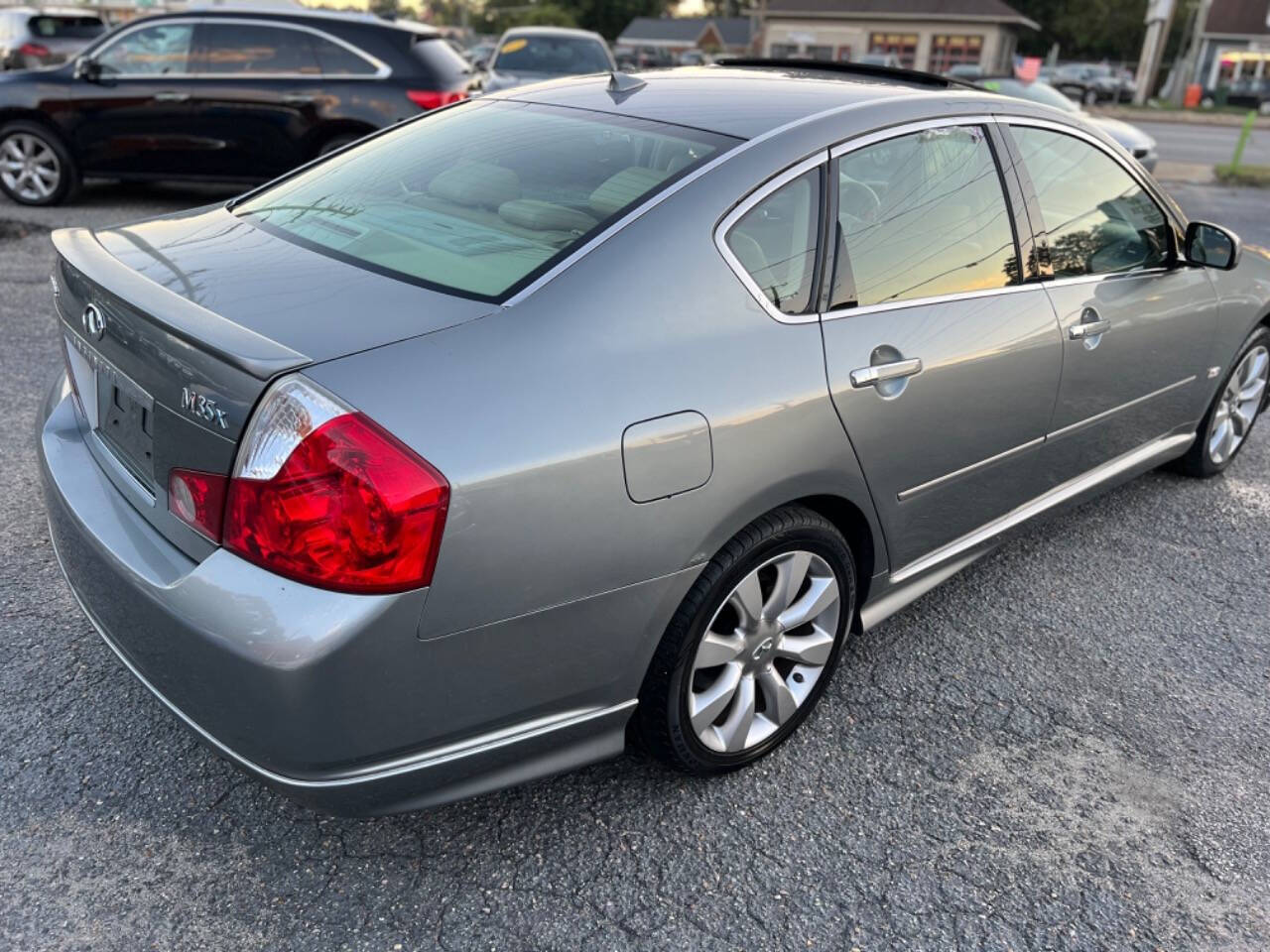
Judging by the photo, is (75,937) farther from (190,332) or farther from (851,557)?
(851,557)

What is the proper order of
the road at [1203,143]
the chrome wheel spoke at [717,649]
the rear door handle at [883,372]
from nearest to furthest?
the chrome wheel spoke at [717,649], the rear door handle at [883,372], the road at [1203,143]

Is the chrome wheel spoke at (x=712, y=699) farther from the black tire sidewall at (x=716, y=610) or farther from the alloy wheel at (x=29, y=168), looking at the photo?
the alloy wheel at (x=29, y=168)

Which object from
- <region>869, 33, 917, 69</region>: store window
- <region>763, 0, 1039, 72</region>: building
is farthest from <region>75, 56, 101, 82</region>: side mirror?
<region>869, 33, 917, 69</region>: store window

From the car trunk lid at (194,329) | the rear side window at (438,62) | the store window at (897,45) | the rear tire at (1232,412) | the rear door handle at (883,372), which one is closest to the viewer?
the car trunk lid at (194,329)

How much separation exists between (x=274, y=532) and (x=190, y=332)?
43cm

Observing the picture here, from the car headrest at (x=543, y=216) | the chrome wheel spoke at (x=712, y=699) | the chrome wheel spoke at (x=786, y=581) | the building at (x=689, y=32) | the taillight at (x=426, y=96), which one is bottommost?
the building at (x=689, y=32)

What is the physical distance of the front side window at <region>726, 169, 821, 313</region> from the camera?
7.64 feet

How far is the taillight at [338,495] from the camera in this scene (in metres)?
1.75

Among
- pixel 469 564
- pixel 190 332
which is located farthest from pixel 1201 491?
pixel 190 332

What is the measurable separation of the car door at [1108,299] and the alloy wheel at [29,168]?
8.10 meters

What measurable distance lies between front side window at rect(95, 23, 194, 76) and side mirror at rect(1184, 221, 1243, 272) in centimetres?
762

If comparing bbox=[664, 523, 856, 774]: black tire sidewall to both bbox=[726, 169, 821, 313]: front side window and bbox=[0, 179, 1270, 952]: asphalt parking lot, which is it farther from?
bbox=[726, 169, 821, 313]: front side window

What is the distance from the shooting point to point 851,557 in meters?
2.62

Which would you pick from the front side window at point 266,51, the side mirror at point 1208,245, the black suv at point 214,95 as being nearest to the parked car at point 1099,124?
the black suv at point 214,95
